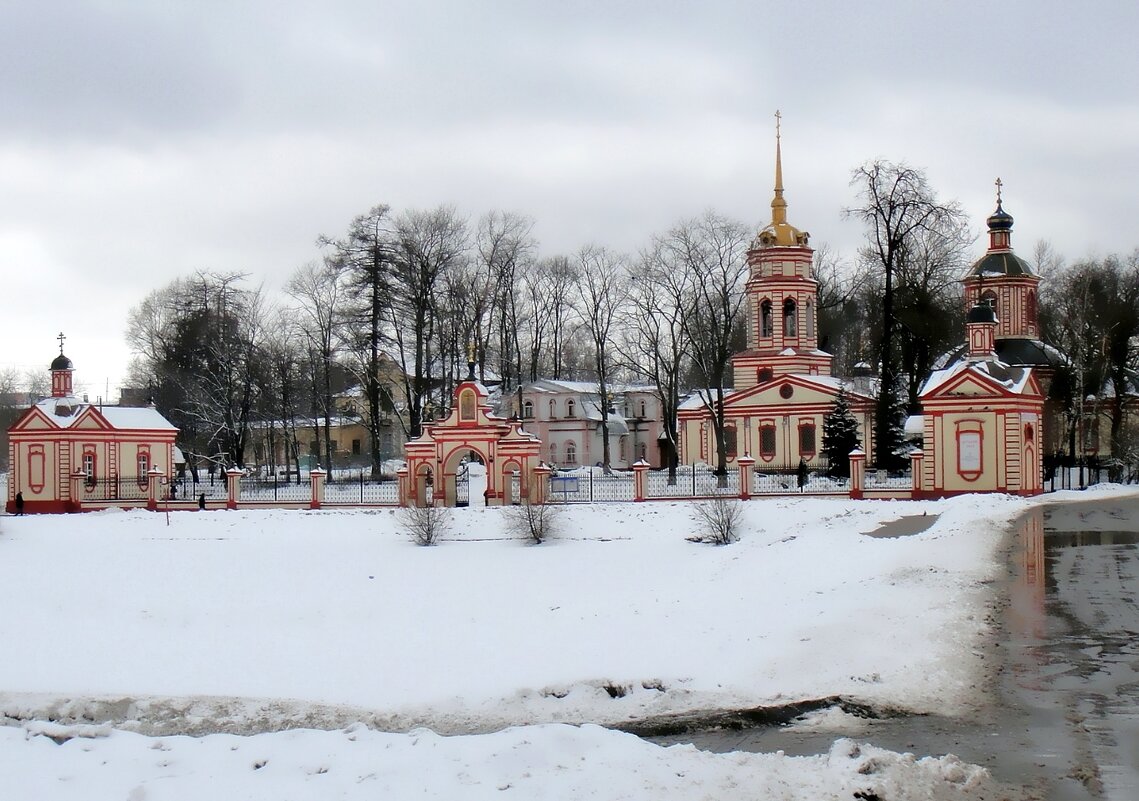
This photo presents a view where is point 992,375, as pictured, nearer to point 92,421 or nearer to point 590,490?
point 590,490

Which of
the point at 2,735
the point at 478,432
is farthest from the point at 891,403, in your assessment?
the point at 2,735

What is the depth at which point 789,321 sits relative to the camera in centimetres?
5122

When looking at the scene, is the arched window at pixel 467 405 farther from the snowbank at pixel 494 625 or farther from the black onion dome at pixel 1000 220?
the black onion dome at pixel 1000 220

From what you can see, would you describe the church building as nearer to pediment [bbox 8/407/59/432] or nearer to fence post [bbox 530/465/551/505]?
fence post [bbox 530/465/551/505]

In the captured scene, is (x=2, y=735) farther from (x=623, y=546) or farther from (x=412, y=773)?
(x=623, y=546)

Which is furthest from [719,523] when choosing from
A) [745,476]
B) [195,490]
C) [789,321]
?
[789,321]

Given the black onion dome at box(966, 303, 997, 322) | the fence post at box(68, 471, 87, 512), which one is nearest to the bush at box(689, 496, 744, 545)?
the black onion dome at box(966, 303, 997, 322)

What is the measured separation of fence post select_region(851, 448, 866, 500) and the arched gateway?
9.01 meters

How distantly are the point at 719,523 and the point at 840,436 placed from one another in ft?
67.2

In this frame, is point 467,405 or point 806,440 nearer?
point 467,405

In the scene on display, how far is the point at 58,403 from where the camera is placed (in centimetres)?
4072

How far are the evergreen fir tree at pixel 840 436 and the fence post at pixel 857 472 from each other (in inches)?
390

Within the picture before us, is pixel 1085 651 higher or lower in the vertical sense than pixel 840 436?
lower

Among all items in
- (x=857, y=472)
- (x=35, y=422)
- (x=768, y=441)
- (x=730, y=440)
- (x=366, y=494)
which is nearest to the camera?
(x=857, y=472)
